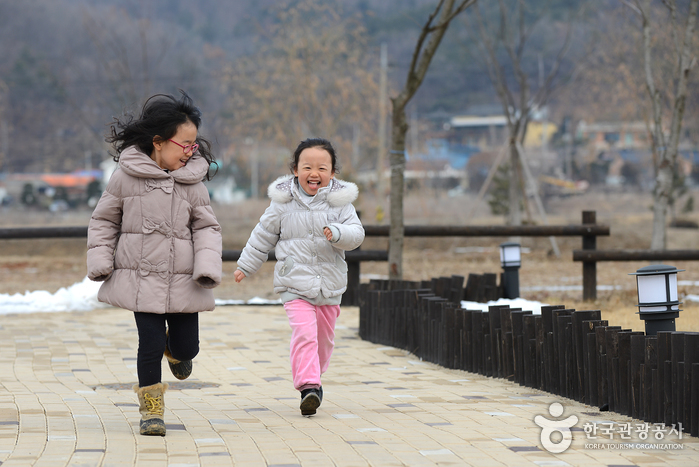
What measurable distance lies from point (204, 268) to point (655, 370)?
7.31 ft

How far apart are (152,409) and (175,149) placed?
1.22 m

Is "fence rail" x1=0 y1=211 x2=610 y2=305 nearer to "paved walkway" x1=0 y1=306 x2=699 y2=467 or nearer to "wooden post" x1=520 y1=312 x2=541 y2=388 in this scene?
"paved walkway" x1=0 y1=306 x2=699 y2=467

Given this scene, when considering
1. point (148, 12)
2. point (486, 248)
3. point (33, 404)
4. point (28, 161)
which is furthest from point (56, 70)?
point (33, 404)

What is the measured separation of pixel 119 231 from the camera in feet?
13.4

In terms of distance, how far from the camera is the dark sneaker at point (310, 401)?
14.2 feet

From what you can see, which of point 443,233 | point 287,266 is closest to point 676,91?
point 443,233

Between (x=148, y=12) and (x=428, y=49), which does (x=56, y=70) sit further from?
(x=428, y=49)

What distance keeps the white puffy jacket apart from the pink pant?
0.09m

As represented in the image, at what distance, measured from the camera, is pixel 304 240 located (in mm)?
4531

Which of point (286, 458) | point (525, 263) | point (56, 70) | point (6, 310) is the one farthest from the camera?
point (56, 70)

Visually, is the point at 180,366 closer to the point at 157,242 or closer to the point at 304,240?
the point at 157,242

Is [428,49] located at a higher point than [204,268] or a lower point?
higher

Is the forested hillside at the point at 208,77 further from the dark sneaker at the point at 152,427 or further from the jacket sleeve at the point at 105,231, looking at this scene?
the dark sneaker at the point at 152,427

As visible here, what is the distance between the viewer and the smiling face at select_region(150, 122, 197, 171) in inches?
162
